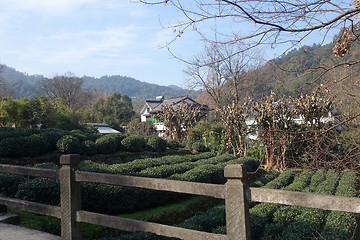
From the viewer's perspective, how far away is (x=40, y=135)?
1064 cm

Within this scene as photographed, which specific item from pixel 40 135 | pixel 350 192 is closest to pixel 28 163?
pixel 40 135

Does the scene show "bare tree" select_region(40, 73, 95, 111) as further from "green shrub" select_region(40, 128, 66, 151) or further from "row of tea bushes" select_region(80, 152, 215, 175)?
"row of tea bushes" select_region(80, 152, 215, 175)

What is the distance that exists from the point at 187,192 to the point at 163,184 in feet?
1.00

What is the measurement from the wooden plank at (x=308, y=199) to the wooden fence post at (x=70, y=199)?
6.92 feet

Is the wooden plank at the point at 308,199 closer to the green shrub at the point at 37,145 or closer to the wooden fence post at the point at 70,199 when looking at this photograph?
the wooden fence post at the point at 70,199

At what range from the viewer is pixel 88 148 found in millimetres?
11688

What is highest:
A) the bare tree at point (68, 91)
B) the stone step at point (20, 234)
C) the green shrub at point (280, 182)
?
the bare tree at point (68, 91)

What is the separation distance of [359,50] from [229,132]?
958 cm

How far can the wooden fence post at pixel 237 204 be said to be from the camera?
98.5 inches

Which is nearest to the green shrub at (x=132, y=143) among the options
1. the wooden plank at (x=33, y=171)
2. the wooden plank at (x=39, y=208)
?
the wooden plank at (x=33, y=171)

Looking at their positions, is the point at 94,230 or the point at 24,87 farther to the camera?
the point at 24,87

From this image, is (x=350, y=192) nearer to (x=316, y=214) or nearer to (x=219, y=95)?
(x=316, y=214)

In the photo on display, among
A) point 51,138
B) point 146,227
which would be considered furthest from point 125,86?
point 146,227

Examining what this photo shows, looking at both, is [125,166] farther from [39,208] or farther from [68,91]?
[68,91]
